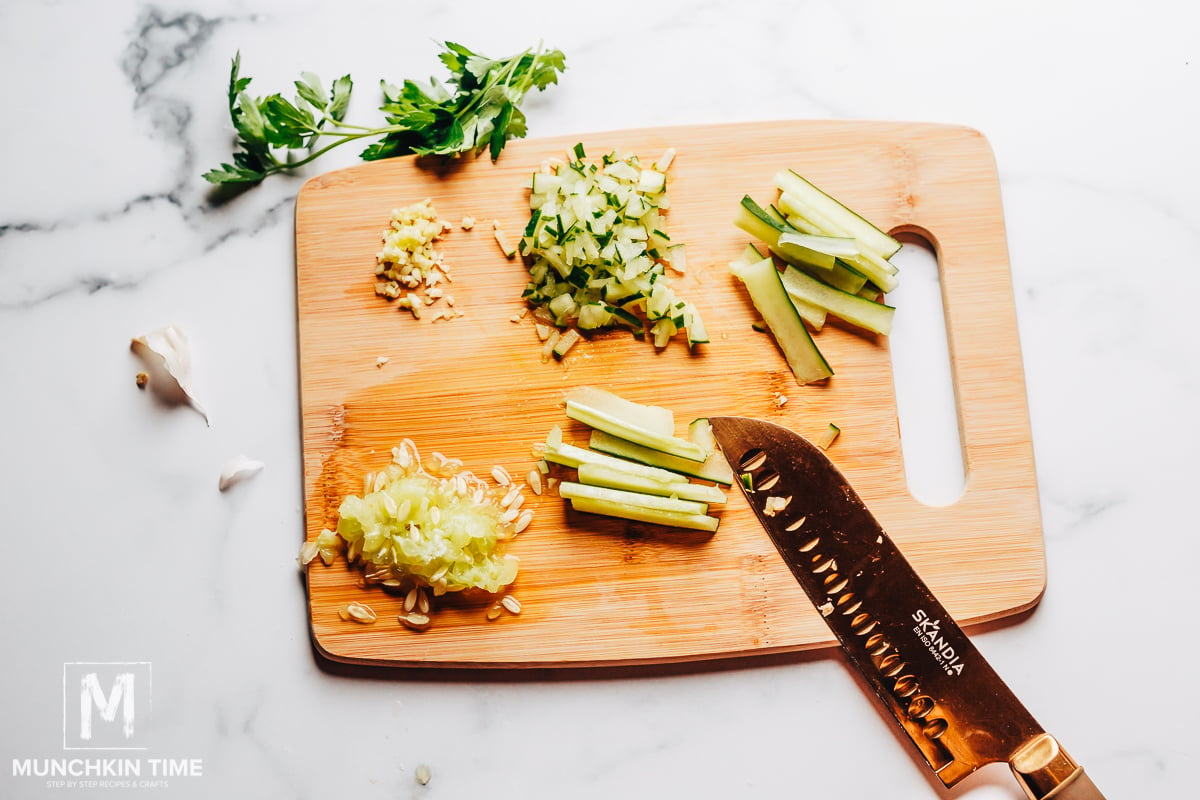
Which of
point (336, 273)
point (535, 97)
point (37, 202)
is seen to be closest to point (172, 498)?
point (336, 273)

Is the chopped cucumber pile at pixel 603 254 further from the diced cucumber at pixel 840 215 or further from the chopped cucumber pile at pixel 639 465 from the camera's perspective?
the diced cucumber at pixel 840 215

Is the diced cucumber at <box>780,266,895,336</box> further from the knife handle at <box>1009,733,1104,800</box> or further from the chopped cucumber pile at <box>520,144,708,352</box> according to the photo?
the knife handle at <box>1009,733,1104,800</box>

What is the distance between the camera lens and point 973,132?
8.28ft

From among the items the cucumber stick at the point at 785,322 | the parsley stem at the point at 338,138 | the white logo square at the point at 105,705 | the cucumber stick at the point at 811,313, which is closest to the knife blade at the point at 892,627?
the cucumber stick at the point at 785,322

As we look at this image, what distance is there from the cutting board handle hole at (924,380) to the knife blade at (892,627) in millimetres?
382

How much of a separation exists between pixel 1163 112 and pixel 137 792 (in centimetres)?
373

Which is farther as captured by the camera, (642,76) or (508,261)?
(642,76)

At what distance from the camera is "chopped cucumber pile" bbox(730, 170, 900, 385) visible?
240 centimetres

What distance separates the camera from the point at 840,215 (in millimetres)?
2463

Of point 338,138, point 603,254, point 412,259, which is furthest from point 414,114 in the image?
point 603,254

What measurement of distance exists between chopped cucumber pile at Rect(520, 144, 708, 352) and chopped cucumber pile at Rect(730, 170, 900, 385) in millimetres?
207

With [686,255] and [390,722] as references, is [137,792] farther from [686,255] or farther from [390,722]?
[686,255]

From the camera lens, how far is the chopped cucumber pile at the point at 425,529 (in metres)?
2.29

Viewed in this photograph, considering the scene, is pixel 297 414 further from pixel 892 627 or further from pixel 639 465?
pixel 892 627
